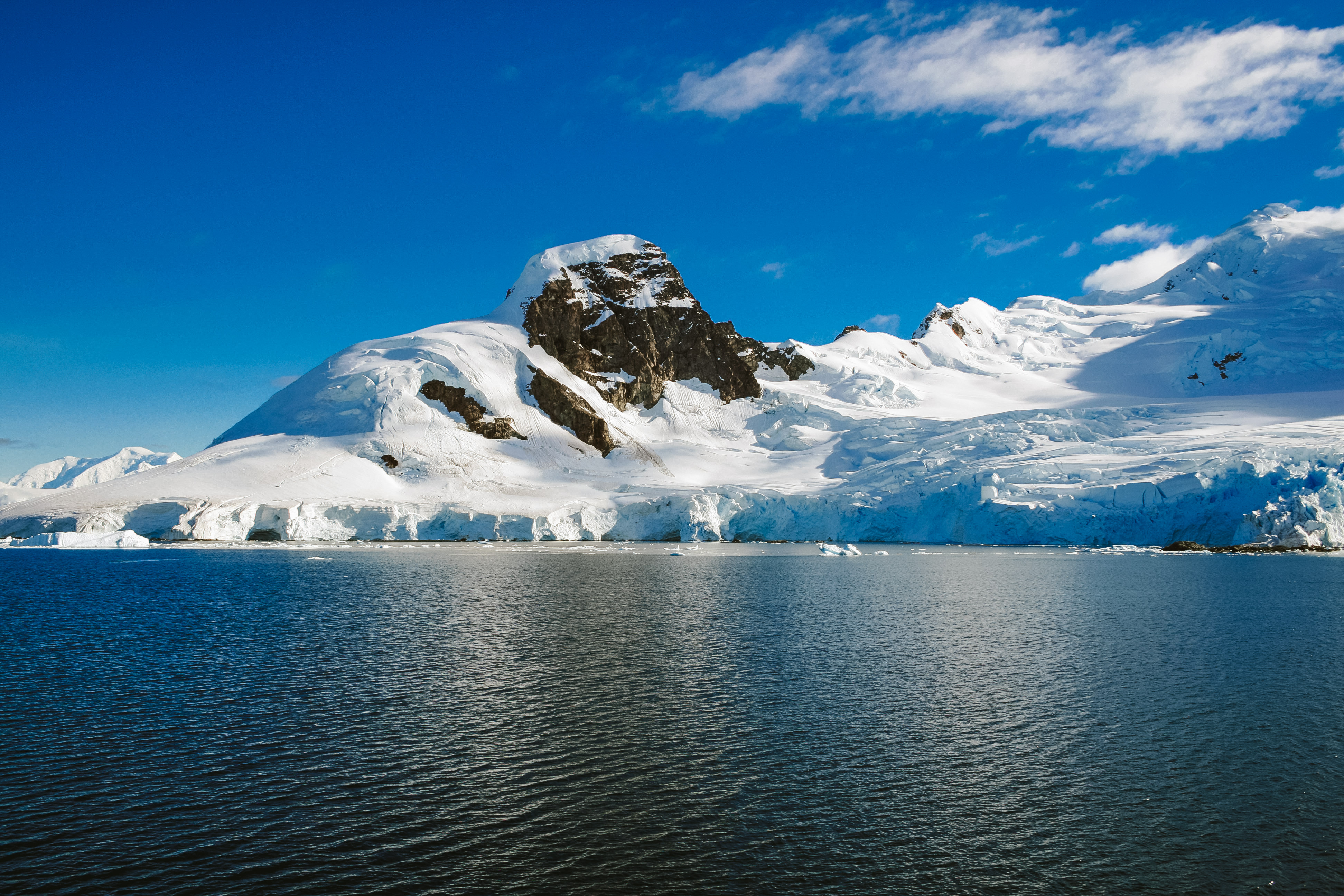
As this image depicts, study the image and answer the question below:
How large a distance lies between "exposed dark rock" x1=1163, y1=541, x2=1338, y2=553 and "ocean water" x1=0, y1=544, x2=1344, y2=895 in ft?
145

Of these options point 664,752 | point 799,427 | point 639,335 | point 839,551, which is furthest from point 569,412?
point 664,752

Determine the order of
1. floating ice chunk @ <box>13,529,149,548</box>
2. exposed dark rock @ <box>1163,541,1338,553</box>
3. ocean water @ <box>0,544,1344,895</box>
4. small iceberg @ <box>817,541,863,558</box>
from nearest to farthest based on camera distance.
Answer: ocean water @ <box>0,544,1344,895</box> → exposed dark rock @ <box>1163,541,1338,553</box> → small iceberg @ <box>817,541,863,558</box> → floating ice chunk @ <box>13,529,149,548</box>

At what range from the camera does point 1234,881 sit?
33.9 ft

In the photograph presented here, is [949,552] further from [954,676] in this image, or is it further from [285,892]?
[285,892]

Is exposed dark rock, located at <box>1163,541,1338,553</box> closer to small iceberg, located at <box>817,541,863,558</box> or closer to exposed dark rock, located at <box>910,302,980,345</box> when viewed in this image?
small iceberg, located at <box>817,541,863,558</box>

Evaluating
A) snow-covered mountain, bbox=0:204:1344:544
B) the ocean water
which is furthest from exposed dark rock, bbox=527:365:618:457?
the ocean water

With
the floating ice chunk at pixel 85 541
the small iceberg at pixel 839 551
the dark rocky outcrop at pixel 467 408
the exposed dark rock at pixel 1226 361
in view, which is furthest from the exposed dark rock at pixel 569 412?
the exposed dark rock at pixel 1226 361

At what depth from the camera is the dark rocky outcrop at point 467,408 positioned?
393 ft

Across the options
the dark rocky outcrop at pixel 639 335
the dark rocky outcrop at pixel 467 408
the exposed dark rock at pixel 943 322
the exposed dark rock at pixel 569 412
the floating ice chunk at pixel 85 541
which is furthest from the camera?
the exposed dark rock at pixel 943 322

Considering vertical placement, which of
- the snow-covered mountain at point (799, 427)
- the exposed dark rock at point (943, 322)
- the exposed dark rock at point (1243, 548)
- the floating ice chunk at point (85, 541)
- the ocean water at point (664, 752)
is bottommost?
the ocean water at point (664, 752)

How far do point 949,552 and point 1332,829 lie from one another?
66.5 m

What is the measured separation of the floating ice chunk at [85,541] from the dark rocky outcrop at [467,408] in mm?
48624

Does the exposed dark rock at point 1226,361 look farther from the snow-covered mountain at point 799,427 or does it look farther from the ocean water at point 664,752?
the ocean water at point 664,752

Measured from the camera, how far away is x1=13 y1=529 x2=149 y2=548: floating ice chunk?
74000 mm
